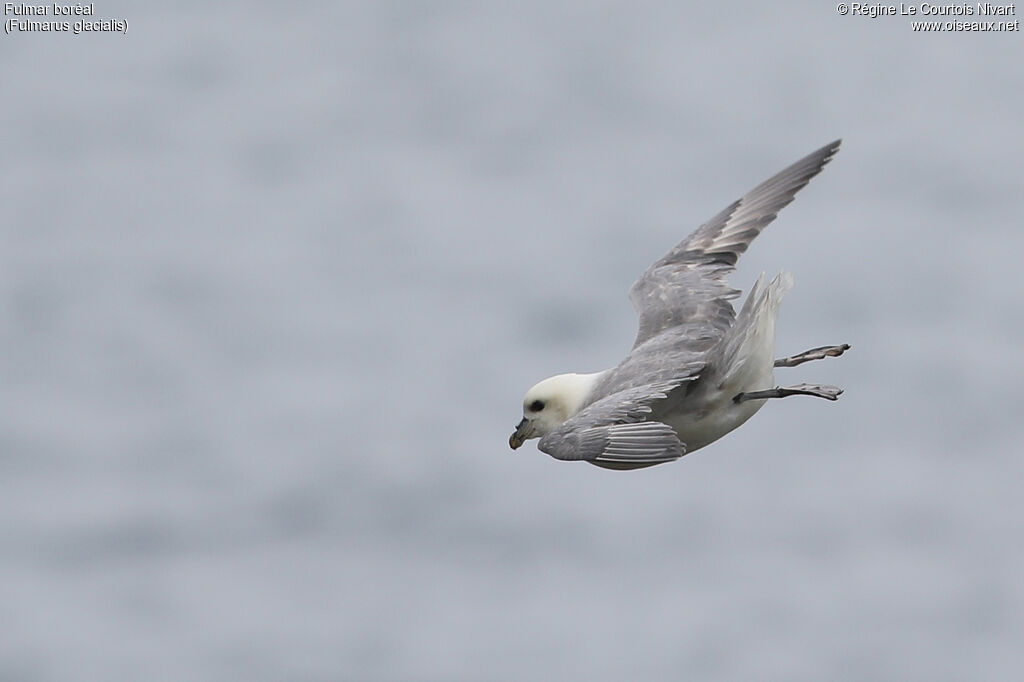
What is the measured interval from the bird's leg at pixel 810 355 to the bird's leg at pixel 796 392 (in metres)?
0.63

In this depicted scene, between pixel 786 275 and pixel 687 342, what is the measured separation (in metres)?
1.25

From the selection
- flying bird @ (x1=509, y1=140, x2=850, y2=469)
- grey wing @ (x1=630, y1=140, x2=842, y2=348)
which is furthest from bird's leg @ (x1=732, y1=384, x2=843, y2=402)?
grey wing @ (x1=630, y1=140, x2=842, y2=348)

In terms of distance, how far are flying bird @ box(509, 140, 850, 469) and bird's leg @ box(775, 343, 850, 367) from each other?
10 millimetres

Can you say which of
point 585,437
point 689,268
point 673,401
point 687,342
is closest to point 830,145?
point 689,268

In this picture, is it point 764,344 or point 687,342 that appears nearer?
point 764,344

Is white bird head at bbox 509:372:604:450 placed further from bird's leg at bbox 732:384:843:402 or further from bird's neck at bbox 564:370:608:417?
bird's leg at bbox 732:384:843:402

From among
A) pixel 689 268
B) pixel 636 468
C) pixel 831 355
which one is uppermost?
pixel 689 268

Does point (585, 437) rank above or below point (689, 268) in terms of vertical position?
below

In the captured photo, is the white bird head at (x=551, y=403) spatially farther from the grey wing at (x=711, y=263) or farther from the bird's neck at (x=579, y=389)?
the grey wing at (x=711, y=263)

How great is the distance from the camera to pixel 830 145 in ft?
56.5

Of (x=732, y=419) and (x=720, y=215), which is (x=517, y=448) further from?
(x=720, y=215)

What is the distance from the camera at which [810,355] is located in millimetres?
14922

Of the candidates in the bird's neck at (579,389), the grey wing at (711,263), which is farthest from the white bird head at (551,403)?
the grey wing at (711,263)

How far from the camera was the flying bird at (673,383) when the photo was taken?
42.9 ft
